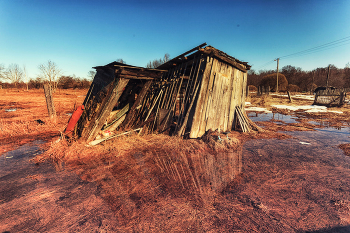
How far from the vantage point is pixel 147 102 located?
7.12 m

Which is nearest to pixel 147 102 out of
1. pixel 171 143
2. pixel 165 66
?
pixel 165 66

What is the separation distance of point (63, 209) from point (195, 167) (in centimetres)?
263

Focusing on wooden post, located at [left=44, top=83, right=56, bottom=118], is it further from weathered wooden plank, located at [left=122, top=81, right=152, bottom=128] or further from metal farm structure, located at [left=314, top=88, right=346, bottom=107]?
metal farm structure, located at [left=314, top=88, right=346, bottom=107]

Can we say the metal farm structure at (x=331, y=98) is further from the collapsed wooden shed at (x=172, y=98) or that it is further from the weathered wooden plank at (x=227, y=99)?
the weathered wooden plank at (x=227, y=99)

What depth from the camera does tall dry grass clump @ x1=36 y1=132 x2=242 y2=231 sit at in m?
2.43

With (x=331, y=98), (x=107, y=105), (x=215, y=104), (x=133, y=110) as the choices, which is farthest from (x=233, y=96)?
(x=331, y=98)

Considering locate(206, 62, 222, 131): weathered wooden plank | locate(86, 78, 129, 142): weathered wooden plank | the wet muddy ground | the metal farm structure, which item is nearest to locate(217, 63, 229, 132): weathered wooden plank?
locate(206, 62, 222, 131): weathered wooden plank

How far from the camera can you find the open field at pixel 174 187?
2.16 m

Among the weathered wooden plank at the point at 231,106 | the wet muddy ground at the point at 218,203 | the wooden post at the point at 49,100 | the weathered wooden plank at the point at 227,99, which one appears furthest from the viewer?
the wooden post at the point at 49,100

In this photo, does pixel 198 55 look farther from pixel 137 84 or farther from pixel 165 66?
pixel 137 84

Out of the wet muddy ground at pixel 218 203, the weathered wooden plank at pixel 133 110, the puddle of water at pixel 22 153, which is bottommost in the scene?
the wet muddy ground at pixel 218 203

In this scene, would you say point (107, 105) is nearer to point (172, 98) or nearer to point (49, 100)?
point (172, 98)

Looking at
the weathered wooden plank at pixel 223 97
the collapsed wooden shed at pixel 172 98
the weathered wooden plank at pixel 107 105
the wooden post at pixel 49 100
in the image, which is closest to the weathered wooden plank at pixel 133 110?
the collapsed wooden shed at pixel 172 98

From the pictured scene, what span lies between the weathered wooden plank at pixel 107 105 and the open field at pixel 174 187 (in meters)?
0.47
